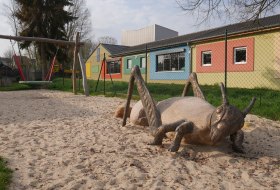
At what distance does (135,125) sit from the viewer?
5363mm

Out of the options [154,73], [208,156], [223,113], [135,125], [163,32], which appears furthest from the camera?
[163,32]

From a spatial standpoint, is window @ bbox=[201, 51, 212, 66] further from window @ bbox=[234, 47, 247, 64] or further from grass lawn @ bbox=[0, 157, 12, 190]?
grass lawn @ bbox=[0, 157, 12, 190]

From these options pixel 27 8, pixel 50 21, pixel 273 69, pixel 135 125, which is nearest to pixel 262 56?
pixel 273 69

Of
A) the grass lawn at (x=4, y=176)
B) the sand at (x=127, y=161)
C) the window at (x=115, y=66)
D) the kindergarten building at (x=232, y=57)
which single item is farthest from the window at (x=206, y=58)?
the grass lawn at (x=4, y=176)

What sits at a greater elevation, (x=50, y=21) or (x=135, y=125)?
(x=50, y=21)

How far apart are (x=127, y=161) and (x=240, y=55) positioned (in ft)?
49.1

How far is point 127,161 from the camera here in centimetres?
339

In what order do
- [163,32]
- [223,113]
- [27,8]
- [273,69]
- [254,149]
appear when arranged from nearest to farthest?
1. [223,113]
2. [254,149]
3. [273,69]
4. [27,8]
5. [163,32]

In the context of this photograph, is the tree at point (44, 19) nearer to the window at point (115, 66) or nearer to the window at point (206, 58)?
the window at point (115, 66)

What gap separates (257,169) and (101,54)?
31.7 meters

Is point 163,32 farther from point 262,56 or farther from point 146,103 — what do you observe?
point 146,103

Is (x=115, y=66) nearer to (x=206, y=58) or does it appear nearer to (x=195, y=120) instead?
(x=206, y=58)

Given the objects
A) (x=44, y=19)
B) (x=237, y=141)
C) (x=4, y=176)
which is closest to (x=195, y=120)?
(x=237, y=141)

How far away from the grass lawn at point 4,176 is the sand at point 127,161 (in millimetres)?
56
